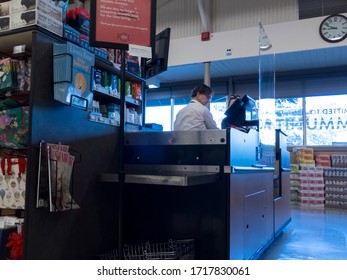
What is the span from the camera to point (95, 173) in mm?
2076

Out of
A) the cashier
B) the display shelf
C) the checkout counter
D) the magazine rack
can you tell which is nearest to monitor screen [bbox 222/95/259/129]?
the cashier

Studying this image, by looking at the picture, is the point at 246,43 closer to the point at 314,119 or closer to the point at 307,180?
the point at 314,119

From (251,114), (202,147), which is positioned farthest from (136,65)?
(251,114)

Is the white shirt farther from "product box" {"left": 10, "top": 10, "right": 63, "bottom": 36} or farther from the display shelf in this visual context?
"product box" {"left": 10, "top": 10, "right": 63, "bottom": 36}

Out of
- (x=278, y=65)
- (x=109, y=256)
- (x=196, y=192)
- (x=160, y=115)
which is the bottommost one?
(x=109, y=256)

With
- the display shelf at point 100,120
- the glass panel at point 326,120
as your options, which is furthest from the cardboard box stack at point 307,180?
the display shelf at point 100,120

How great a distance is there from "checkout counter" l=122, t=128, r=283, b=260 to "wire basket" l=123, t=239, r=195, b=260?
0.08m

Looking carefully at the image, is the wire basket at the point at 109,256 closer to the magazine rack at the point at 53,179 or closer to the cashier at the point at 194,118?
the magazine rack at the point at 53,179

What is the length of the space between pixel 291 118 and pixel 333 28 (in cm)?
248

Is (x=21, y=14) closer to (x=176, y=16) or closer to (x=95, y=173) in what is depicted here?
(x=95, y=173)

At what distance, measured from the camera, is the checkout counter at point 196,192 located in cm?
202

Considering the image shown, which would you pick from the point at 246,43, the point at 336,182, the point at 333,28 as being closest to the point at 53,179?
the point at 246,43

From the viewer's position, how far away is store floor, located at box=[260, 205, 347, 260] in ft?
9.77

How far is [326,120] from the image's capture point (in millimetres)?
7570
